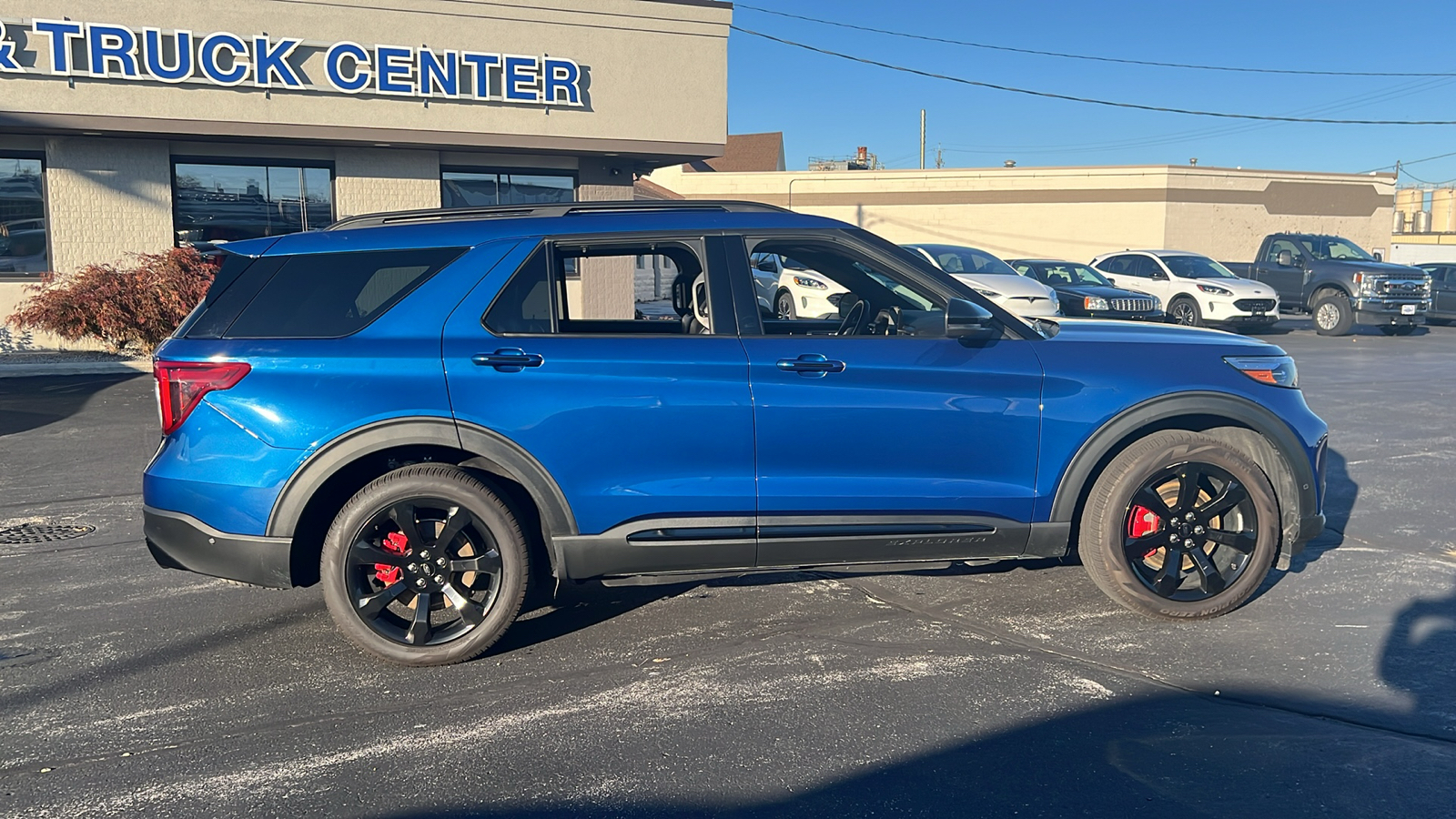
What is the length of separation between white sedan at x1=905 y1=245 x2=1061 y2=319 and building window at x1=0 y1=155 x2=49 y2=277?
12070mm

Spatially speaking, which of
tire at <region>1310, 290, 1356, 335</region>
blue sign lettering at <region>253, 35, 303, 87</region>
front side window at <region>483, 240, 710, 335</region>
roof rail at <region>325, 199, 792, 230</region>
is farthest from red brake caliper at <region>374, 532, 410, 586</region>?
tire at <region>1310, 290, 1356, 335</region>

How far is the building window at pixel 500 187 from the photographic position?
648 inches

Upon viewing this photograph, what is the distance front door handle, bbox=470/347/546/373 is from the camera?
4395mm

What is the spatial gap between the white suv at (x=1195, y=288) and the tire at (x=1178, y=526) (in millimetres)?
17336

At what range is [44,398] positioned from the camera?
11.6 m

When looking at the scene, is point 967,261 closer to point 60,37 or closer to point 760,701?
point 60,37

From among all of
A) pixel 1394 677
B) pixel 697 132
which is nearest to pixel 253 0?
pixel 697 132

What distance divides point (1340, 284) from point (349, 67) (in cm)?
1915

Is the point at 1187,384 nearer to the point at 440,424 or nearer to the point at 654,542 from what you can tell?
the point at 654,542

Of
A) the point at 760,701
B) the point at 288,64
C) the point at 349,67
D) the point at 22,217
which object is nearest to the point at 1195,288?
the point at 349,67

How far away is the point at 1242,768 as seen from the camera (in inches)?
141

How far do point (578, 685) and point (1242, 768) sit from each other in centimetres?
240

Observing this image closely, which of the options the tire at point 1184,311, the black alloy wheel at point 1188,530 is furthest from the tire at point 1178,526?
the tire at point 1184,311

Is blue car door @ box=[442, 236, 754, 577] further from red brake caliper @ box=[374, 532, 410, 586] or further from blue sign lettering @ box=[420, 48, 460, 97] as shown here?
blue sign lettering @ box=[420, 48, 460, 97]
